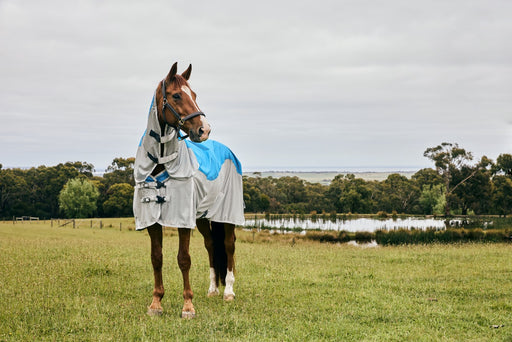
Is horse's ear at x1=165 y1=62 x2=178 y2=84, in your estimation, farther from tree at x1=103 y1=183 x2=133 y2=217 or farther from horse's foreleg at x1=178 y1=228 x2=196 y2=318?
tree at x1=103 y1=183 x2=133 y2=217

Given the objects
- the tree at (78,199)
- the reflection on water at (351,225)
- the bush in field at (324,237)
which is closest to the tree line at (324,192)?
the tree at (78,199)

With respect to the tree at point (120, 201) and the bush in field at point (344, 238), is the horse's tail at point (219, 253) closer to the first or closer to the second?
the bush in field at point (344, 238)

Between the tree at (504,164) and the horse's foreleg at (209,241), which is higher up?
the tree at (504,164)

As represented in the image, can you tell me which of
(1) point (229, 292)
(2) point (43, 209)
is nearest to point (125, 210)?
(2) point (43, 209)

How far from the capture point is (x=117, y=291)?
8.29 m

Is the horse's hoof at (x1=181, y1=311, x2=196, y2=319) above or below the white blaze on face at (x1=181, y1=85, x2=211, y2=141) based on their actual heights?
below

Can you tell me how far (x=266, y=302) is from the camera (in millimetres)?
→ 7562

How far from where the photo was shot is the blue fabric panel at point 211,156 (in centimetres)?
711

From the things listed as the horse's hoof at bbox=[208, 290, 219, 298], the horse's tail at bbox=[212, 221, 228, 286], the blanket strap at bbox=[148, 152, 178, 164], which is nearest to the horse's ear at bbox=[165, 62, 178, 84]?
the blanket strap at bbox=[148, 152, 178, 164]

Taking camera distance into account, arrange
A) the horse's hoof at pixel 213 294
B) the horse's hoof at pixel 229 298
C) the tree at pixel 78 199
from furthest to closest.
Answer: the tree at pixel 78 199, the horse's hoof at pixel 213 294, the horse's hoof at pixel 229 298

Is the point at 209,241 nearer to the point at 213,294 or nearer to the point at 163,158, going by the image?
the point at 213,294

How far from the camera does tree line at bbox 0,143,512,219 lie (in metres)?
62.4

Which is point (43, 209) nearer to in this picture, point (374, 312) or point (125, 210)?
point (125, 210)

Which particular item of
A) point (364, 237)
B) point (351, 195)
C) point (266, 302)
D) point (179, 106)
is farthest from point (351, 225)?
point (179, 106)
